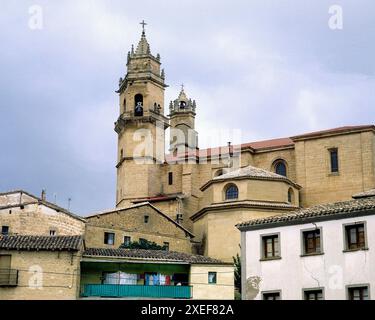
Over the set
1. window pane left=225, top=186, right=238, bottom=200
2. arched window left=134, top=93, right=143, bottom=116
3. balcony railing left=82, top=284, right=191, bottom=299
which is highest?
arched window left=134, top=93, right=143, bottom=116

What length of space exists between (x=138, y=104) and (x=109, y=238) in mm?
22712

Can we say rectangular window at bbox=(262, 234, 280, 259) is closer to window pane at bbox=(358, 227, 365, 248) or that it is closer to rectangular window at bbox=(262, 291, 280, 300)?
rectangular window at bbox=(262, 291, 280, 300)

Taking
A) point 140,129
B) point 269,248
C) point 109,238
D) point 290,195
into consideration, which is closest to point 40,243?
point 269,248

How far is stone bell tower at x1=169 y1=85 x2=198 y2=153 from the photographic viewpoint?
280ft

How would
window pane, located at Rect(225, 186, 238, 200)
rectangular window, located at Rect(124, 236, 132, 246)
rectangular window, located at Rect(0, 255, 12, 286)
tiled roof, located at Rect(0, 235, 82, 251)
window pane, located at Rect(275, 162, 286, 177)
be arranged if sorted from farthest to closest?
window pane, located at Rect(275, 162, 286, 177) → window pane, located at Rect(225, 186, 238, 200) → rectangular window, located at Rect(124, 236, 132, 246) → tiled roof, located at Rect(0, 235, 82, 251) → rectangular window, located at Rect(0, 255, 12, 286)

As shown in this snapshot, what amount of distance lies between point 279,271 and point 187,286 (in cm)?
904

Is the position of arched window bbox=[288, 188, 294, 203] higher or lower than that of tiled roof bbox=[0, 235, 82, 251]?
higher

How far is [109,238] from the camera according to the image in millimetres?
51219

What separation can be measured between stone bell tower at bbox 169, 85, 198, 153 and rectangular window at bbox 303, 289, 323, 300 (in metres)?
54.3

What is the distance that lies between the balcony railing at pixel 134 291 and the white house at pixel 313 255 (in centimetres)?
692

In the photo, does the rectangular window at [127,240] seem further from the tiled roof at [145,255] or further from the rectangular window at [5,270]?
the rectangular window at [5,270]

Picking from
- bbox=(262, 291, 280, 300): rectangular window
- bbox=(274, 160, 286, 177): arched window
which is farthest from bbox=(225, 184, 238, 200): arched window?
bbox=(262, 291, 280, 300): rectangular window
